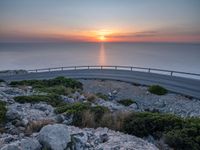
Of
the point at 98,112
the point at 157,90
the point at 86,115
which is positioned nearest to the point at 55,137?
the point at 86,115

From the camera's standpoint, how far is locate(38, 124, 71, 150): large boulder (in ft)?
23.2

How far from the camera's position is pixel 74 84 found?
103ft

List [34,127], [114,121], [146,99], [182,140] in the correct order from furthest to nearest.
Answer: [146,99] < [114,121] < [34,127] < [182,140]

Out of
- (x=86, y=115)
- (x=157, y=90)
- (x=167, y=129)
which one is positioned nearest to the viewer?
(x=167, y=129)

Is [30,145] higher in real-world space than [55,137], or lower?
lower

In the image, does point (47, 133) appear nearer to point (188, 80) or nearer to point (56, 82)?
point (56, 82)

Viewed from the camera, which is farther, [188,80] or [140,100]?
[188,80]

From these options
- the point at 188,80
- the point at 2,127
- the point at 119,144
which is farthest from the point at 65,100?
the point at 188,80

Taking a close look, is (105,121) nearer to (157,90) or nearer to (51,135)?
(51,135)

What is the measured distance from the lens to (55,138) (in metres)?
7.16

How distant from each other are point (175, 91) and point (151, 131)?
19.0 metres

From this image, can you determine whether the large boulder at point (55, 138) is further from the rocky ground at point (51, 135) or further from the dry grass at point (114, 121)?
the dry grass at point (114, 121)

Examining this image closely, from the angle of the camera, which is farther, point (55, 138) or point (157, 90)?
point (157, 90)

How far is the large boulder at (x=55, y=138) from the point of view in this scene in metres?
7.07
